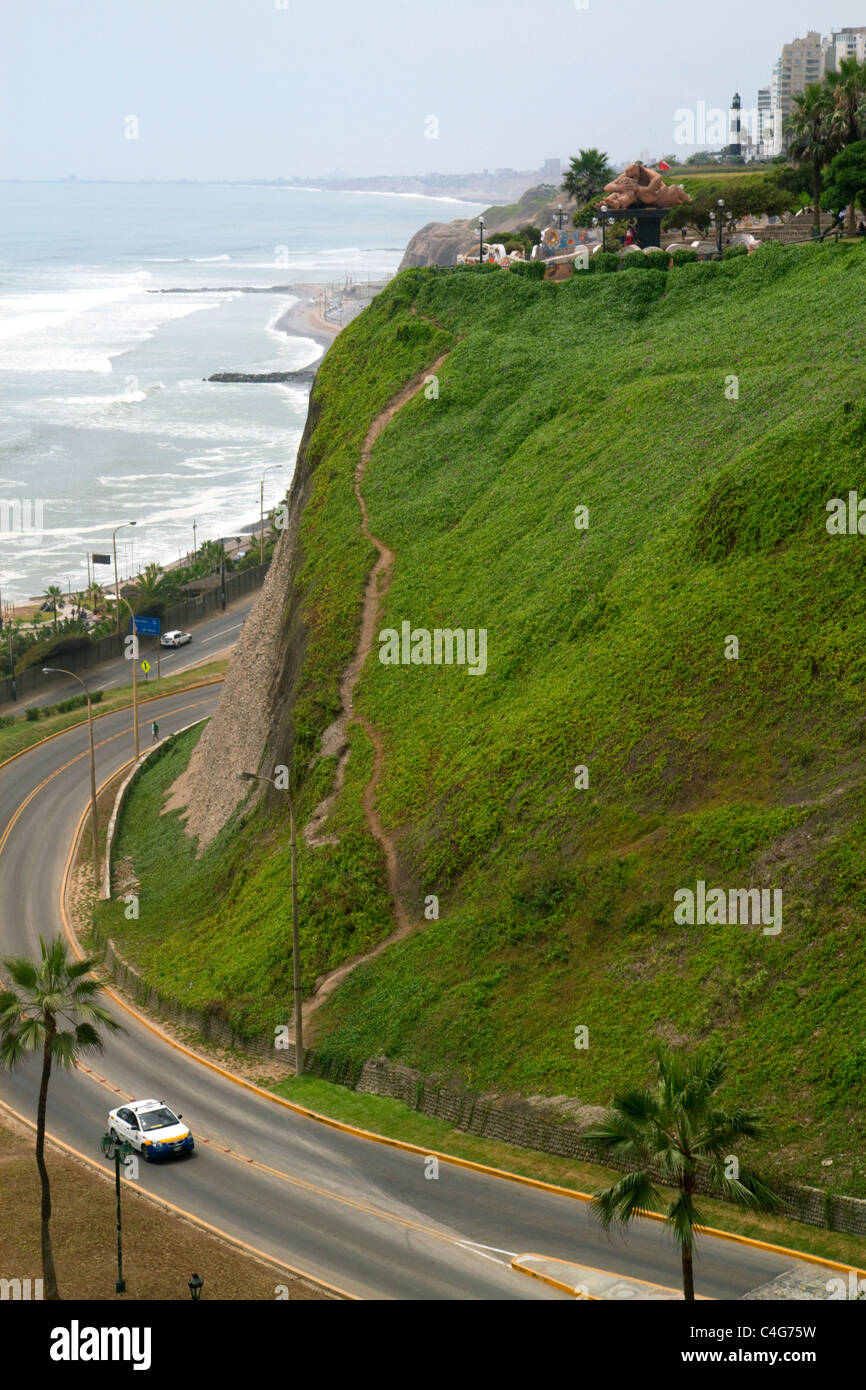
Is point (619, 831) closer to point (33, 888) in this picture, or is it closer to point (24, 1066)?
point (24, 1066)

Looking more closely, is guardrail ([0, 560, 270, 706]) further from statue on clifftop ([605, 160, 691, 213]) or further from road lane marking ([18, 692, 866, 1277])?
road lane marking ([18, 692, 866, 1277])

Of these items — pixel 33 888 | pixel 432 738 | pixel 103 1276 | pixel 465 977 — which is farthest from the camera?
pixel 33 888

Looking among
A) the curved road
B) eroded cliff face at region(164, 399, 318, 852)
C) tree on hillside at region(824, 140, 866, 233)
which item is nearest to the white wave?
eroded cliff face at region(164, 399, 318, 852)

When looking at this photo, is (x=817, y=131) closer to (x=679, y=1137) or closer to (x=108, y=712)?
(x=108, y=712)

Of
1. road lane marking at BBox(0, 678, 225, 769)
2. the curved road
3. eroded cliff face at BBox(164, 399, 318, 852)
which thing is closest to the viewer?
the curved road

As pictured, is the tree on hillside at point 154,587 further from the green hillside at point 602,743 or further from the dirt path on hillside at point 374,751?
the dirt path on hillside at point 374,751

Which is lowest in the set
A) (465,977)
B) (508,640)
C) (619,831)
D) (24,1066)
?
(24,1066)

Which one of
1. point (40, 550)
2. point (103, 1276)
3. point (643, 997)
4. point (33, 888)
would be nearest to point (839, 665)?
point (643, 997)
